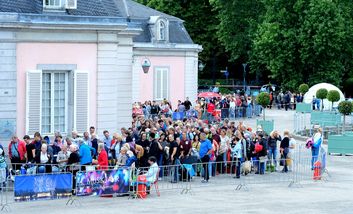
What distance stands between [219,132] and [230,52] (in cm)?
5747

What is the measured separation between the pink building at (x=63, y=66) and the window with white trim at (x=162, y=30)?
884 inches

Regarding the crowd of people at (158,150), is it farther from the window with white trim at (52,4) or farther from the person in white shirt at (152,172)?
the window with white trim at (52,4)

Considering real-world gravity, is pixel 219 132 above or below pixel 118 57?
below

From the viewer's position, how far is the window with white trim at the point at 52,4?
33125mm

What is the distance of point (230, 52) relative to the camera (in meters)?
93.2

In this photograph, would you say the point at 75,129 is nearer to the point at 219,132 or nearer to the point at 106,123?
the point at 106,123

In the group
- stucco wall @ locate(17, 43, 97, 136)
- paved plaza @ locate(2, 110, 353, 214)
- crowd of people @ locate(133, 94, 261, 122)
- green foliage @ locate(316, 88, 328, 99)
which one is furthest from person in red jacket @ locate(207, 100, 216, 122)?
paved plaza @ locate(2, 110, 353, 214)

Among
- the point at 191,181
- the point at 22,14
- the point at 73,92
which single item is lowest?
the point at 191,181

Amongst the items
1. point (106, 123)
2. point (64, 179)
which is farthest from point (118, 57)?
point (64, 179)

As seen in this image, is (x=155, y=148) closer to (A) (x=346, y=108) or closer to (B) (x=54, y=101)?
(B) (x=54, y=101)

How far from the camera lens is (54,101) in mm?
33281

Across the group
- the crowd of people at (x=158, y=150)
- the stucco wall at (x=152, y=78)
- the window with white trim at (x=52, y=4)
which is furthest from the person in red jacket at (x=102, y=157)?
the stucco wall at (x=152, y=78)

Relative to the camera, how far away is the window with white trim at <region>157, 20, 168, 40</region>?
196ft

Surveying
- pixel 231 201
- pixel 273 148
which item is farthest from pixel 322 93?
pixel 231 201
